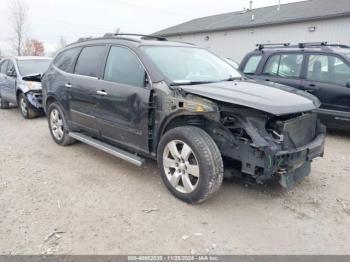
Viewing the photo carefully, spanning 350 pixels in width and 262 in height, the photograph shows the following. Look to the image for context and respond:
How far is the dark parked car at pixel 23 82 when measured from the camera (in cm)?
804

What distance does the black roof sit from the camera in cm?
1808

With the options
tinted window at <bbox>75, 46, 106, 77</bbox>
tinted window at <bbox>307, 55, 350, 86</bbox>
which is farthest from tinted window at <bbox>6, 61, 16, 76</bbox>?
tinted window at <bbox>307, 55, 350, 86</bbox>

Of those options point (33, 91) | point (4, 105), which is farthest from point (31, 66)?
point (4, 105)

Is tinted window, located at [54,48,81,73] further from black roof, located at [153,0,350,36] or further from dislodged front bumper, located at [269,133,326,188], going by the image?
black roof, located at [153,0,350,36]

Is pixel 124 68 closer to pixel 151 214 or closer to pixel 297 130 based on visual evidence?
pixel 151 214

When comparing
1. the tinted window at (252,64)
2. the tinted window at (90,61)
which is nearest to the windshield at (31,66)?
the tinted window at (90,61)

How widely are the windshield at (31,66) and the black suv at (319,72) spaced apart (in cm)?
579

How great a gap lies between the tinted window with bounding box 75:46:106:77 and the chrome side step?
98 centimetres

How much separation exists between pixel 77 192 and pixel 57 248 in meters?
1.12

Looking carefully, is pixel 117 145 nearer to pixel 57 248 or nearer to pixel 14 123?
pixel 57 248

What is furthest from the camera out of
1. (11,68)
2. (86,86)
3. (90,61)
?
(11,68)

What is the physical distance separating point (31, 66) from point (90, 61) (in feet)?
16.1

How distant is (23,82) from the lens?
817 cm

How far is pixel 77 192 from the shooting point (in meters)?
3.90
